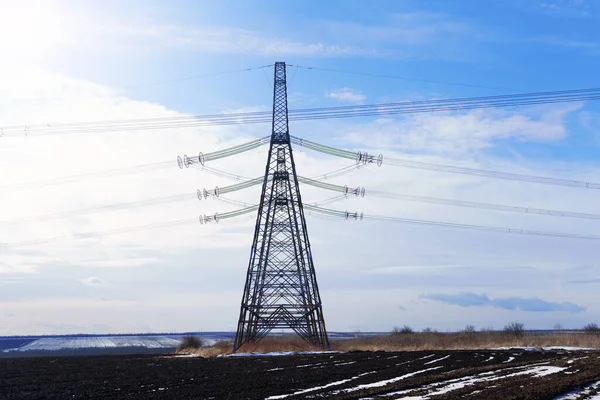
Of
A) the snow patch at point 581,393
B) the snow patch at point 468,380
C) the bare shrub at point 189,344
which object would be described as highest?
the bare shrub at point 189,344

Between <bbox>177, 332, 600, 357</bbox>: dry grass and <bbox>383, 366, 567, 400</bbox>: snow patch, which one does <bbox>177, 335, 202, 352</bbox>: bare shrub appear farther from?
<bbox>383, 366, 567, 400</bbox>: snow patch

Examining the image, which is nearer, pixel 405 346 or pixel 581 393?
pixel 581 393

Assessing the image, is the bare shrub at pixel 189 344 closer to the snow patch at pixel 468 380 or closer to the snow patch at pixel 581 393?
the snow patch at pixel 468 380

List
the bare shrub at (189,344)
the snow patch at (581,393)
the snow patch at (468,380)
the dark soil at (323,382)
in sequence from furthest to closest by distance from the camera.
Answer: the bare shrub at (189,344), the dark soil at (323,382), the snow patch at (468,380), the snow patch at (581,393)

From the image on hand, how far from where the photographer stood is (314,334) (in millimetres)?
59281

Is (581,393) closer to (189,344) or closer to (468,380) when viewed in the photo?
(468,380)

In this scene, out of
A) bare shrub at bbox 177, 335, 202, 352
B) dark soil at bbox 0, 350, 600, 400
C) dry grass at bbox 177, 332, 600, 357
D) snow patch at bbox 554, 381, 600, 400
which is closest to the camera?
snow patch at bbox 554, 381, 600, 400

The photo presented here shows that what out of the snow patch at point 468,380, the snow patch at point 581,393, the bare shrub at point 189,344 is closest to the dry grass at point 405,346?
the bare shrub at point 189,344

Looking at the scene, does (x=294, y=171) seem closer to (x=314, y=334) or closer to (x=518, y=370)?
(x=314, y=334)

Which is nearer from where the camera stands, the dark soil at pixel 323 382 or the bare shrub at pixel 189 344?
the dark soil at pixel 323 382

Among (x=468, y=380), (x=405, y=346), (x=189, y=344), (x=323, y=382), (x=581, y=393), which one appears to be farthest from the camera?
(x=189, y=344)

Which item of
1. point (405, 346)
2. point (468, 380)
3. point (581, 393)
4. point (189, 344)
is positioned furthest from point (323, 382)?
point (189, 344)

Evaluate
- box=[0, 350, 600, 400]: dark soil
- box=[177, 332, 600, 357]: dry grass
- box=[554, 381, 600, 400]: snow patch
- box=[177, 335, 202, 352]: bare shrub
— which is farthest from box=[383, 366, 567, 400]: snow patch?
box=[177, 335, 202, 352]: bare shrub

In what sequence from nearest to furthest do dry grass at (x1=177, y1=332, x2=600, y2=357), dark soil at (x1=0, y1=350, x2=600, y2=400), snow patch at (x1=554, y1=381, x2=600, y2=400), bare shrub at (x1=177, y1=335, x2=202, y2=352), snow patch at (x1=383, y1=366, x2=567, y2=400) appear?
snow patch at (x1=554, y1=381, x2=600, y2=400) → snow patch at (x1=383, y1=366, x2=567, y2=400) → dark soil at (x1=0, y1=350, x2=600, y2=400) → dry grass at (x1=177, y1=332, x2=600, y2=357) → bare shrub at (x1=177, y1=335, x2=202, y2=352)
